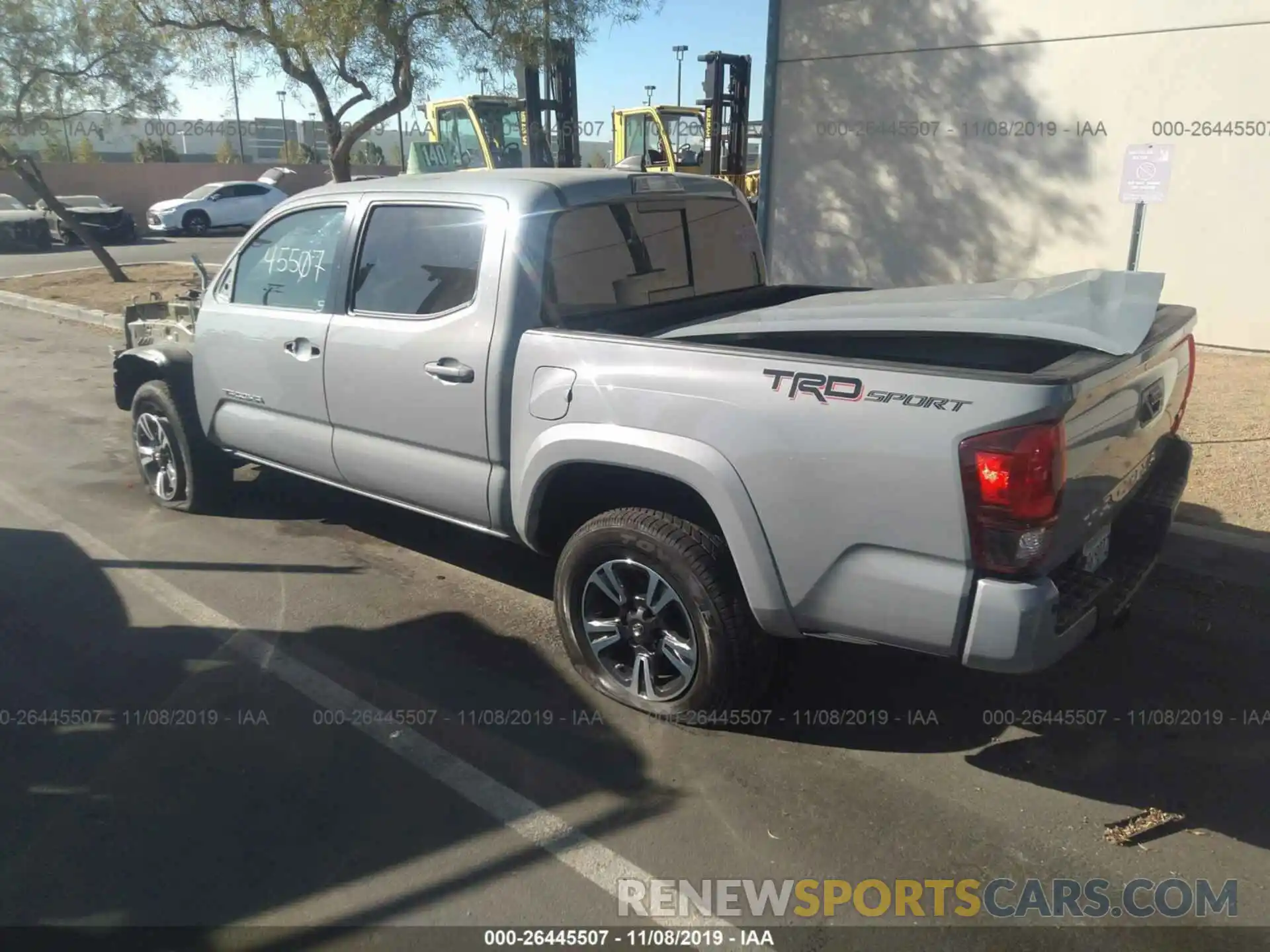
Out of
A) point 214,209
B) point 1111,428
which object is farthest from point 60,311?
point 214,209

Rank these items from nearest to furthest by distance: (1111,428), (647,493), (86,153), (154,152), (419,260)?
1. (1111,428)
2. (647,493)
3. (419,260)
4. (86,153)
5. (154,152)

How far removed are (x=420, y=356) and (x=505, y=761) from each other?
172cm

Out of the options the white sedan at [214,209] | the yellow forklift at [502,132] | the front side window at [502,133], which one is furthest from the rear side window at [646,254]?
the white sedan at [214,209]

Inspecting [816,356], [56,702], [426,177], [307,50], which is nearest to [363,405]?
[426,177]

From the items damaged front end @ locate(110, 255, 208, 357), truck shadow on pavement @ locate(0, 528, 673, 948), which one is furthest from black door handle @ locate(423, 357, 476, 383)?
damaged front end @ locate(110, 255, 208, 357)

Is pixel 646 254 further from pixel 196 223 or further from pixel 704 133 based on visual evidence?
pixel 196 223

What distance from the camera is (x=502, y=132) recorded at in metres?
17.5

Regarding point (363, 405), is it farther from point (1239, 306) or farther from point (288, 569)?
point (1239, 306)

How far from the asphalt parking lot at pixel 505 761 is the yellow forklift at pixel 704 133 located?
31.1 ft

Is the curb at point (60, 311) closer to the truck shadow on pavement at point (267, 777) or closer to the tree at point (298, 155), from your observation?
the truck shadow on pavement at point (267, 777)

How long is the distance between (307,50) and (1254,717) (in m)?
11.2

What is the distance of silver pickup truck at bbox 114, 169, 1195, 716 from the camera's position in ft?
9.64

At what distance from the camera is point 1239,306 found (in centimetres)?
1026

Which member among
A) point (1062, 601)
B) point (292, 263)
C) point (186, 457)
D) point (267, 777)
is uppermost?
point (292, 263)
